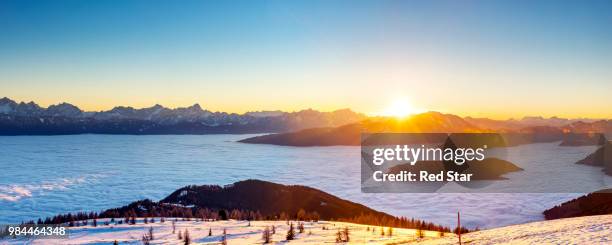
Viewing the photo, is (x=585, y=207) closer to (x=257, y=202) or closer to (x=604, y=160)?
(x=257, y=202)

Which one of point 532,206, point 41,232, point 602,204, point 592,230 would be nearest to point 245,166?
point 532,206

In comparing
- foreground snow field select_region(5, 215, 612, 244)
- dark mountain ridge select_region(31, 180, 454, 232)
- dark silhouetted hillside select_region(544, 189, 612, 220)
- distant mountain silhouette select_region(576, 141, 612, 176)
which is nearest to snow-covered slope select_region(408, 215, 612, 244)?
foreground snow field select_region(5, 215, 612, 244)

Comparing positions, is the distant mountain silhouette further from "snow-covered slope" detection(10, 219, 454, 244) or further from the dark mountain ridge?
"snow-covered slope" detection(10, 219, 454, 244)

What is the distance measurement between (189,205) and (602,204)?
6569 centimetres

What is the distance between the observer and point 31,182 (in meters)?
134

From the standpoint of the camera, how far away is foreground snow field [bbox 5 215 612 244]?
1258 cm

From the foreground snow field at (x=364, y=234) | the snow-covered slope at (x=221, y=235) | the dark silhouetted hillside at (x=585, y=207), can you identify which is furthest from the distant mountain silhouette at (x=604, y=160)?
the foreground snow field at (x=364, y=234)

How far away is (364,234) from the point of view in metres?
19.6

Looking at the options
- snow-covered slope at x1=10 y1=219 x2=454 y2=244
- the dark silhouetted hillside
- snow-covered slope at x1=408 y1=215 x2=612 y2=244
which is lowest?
the dark silhouetted hillside

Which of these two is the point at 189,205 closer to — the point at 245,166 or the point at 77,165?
the point at 245,166

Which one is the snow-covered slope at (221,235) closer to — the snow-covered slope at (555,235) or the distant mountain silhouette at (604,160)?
the snow-covered slope at (555,235)

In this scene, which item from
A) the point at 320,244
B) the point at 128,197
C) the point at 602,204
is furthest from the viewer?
the point at 128,197

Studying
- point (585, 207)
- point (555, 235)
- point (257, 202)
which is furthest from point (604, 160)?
point (555, 235)

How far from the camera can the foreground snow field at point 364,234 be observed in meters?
12.6
